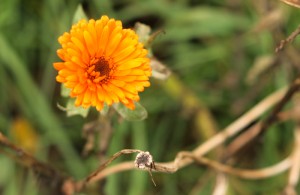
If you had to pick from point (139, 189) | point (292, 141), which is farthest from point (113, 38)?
point (292, 141)

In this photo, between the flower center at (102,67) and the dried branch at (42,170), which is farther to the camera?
the dried branch at (42,170)

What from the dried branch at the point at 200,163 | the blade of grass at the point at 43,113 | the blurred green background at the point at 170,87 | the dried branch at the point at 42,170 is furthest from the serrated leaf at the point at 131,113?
the blade of grass at the point at 43,113

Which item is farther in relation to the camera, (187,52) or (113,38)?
(187,52)

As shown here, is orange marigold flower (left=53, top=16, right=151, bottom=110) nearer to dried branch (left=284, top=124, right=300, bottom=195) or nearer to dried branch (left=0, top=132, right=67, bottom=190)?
dried branch (left=0, top=132, right=67, bottom=190)

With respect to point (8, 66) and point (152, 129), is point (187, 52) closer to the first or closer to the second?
point (152, 129)

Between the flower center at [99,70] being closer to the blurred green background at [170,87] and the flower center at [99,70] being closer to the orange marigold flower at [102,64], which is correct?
the orange marigold flower at [102,64]

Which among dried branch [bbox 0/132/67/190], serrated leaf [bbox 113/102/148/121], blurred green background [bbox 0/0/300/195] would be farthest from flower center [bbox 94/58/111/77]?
blurred green background [bbox 0/0/300/195]

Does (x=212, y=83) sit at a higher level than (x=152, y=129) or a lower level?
higher
